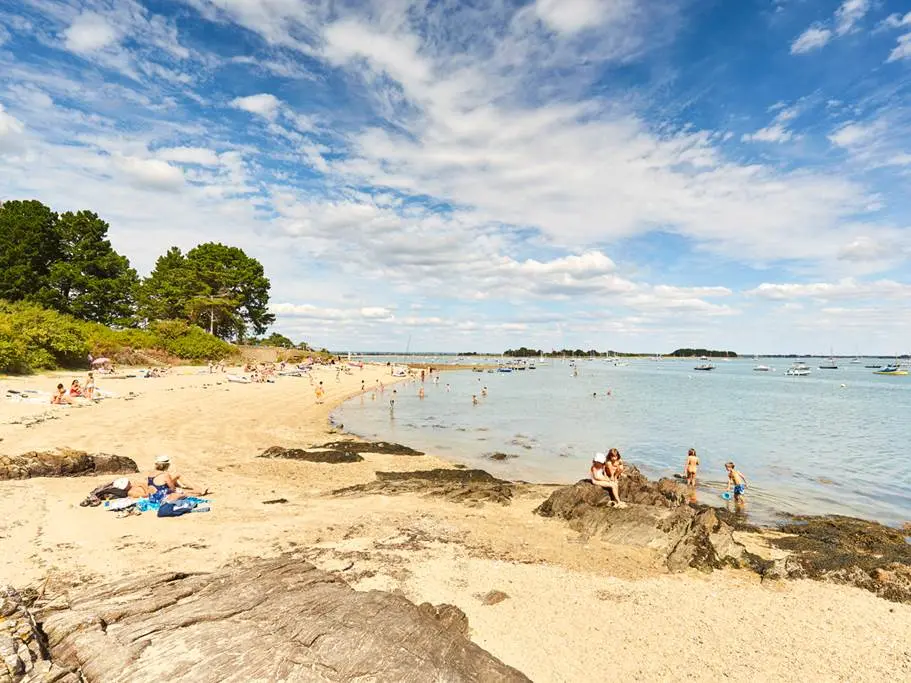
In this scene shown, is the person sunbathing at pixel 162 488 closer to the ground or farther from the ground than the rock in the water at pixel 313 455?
farther from the ground

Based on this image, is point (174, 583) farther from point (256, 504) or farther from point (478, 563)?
point (256, 504)

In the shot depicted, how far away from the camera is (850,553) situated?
1141 cm

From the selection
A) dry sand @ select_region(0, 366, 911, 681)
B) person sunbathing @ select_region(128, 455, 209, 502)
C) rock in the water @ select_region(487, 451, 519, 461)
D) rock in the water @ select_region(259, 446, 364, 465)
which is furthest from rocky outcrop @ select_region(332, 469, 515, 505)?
rock in the water @ select_region(487, 451, 519, 461)

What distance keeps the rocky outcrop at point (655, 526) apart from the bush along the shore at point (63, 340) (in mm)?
38456

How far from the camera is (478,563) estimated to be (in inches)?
386

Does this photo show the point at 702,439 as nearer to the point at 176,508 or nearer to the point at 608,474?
the point at 608,474

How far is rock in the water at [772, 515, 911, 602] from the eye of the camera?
9672mm

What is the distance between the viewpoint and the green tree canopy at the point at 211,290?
232 feet

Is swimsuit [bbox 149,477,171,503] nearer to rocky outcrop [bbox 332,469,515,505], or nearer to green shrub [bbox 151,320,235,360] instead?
rocky outcrop [bbox 332,469,515,505]

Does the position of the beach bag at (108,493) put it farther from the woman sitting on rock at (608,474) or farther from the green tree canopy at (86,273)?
the green tree canopy at (86,273)

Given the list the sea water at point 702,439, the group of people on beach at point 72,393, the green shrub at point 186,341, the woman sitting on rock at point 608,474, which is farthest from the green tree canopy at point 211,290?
the woman sitting on rock at point 608,474

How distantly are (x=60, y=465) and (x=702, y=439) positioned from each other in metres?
31.6

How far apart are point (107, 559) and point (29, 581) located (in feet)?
4.00

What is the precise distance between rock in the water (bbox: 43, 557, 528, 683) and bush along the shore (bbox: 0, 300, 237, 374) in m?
37.4
